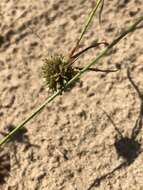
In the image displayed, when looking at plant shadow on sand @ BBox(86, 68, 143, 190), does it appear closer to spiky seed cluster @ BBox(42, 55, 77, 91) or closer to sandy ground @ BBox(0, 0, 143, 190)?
sandy ground @ BBox(0, 0, 143, 190)

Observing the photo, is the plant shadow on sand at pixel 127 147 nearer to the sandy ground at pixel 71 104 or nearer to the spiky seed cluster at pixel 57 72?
the sandy ground at pixel 71 104

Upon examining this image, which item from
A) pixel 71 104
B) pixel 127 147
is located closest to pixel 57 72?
pixel 71 104

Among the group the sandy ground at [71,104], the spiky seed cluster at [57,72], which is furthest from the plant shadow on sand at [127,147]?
the spiky seed cluster at [57,72]

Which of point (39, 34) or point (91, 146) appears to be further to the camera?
point (39, 34)

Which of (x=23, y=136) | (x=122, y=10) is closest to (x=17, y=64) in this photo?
(x=23, y=136)

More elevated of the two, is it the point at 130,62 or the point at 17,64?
the point at 17,64

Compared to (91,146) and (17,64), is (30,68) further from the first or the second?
(91,146)

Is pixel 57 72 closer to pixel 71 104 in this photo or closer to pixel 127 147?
pixel 71 104
